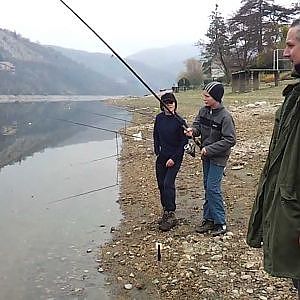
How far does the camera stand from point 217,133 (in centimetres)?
605

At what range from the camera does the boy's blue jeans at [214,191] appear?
6223 millimetres

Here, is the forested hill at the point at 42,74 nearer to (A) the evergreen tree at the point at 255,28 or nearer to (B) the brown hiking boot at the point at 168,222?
(A) the evergreen tree at the point at 255,28

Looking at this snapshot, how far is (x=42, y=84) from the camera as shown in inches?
5221

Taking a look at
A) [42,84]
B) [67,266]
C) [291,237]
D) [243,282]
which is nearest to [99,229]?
[67,266]

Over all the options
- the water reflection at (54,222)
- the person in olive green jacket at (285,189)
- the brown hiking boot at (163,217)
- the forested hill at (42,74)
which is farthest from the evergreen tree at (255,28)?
the forested hill at (42,74)

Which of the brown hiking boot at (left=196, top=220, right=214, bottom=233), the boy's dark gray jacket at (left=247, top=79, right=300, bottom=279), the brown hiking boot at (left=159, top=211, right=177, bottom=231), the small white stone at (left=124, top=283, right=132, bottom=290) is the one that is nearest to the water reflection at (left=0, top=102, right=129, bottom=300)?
the small white stone at (left=124, top=283, right=132, bottom=290)

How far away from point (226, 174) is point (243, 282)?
5.15 meters

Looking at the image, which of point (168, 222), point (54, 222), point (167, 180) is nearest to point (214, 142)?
point (167, 180)

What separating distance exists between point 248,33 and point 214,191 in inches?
1795

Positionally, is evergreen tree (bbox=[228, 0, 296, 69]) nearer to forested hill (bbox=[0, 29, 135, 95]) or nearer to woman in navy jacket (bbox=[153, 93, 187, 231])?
woman in navy jacket (bbox=[153, 93, 187, 231])

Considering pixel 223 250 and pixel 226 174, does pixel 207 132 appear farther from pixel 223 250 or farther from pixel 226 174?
pixel 226 174

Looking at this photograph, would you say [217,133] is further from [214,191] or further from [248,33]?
[248,33]

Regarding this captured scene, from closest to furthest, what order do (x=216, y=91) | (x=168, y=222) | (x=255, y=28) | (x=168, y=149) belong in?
(x=216, y=91) → (x=168, y=149) → (x=168, y=222) → (x=255, y=28)

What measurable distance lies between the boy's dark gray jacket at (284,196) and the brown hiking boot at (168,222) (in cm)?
379
